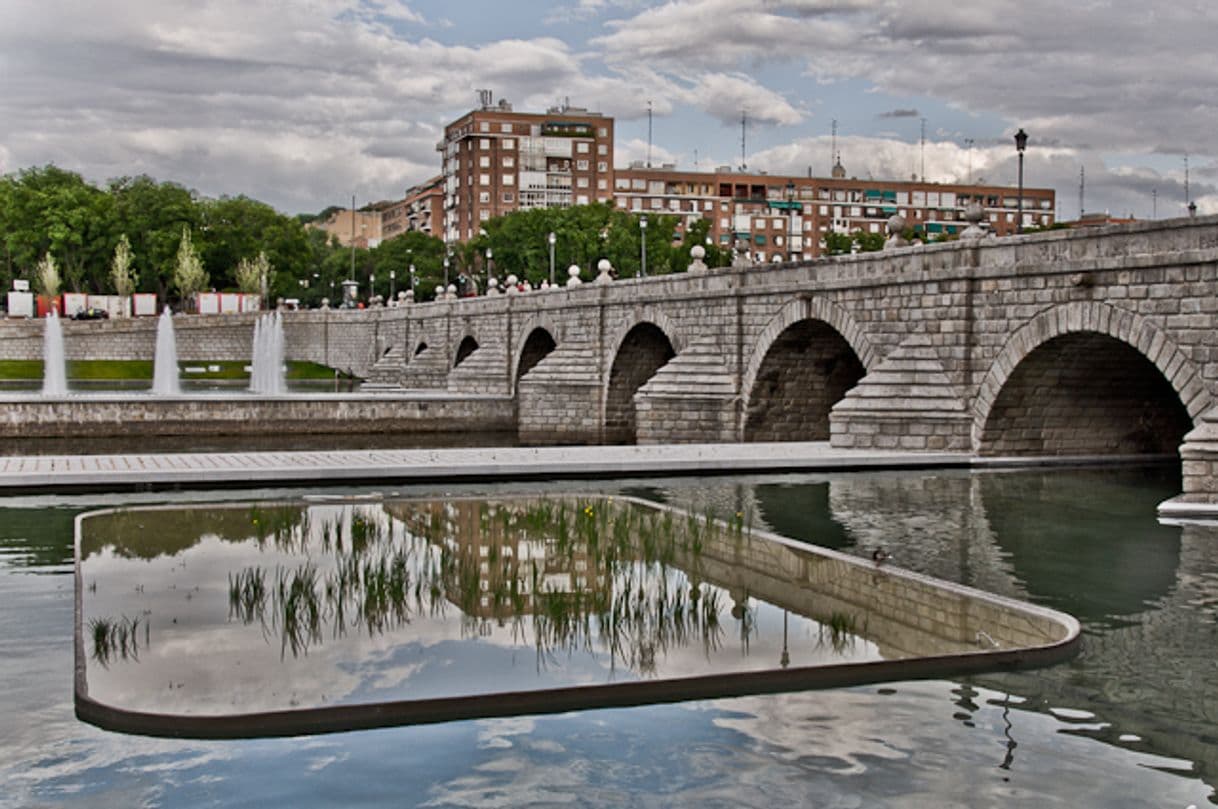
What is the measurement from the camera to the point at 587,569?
11.6 meters

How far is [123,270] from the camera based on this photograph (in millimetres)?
98250

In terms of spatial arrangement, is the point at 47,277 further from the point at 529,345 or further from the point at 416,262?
the point at 529,345

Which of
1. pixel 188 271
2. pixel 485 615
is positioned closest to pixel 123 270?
pixel 188 271

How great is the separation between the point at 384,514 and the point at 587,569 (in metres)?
4.45

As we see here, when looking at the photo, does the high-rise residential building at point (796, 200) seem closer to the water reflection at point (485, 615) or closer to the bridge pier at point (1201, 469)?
the bridge pier at point (1201, 469)

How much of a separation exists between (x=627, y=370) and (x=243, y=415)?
34.7 feet

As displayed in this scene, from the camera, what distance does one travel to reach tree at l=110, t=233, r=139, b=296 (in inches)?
3868

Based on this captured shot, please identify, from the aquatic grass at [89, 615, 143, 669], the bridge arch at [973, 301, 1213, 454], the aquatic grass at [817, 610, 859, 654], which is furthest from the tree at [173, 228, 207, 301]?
the aquatic grass at [817, 610, 859, 654]

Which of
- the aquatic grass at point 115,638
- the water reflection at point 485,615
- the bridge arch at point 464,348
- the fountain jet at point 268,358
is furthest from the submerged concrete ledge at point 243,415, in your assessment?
the aquatic grass at point 115,638

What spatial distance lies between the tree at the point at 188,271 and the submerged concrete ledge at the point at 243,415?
6429 centimetres

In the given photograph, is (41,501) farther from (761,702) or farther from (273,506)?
(761,702)

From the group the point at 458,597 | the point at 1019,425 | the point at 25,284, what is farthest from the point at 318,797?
the point at 25,284

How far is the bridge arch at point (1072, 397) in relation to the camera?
2230 centimetres

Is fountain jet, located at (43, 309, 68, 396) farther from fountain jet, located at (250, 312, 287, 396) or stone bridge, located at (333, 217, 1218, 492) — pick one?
stone bridge, located at (333, 217, 1218, 492)
